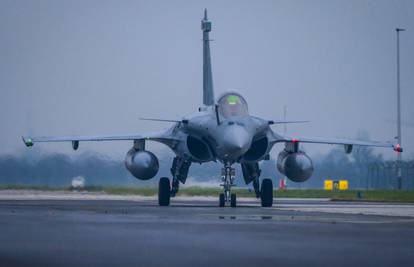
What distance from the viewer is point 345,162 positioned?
64000 mm

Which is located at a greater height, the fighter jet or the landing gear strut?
the fighter jet

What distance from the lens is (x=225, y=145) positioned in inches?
1232

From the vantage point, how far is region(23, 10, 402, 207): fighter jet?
104ft

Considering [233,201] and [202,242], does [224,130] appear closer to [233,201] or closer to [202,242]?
[233,201]

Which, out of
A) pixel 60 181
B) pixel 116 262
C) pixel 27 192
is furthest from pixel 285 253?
pixel 60 181

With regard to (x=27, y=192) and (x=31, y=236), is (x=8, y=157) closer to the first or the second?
(x=27, y=192)

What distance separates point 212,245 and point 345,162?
5084 centimetres

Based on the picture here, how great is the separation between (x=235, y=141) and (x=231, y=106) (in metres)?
1.53

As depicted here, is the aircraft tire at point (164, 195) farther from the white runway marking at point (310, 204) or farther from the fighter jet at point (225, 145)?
the white runway marking at point (310, 204)

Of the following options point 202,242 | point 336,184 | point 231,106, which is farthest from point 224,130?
point 336,184

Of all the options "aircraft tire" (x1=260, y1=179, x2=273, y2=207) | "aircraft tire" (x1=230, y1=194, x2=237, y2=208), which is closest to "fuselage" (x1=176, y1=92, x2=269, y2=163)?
"aircraft tire" (x1=260, y1=179, x2=273, y2=207)

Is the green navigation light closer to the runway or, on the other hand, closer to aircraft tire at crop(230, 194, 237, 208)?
aircraft tire at crop(230, 194, 237, 208)

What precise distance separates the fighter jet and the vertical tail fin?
4393mm

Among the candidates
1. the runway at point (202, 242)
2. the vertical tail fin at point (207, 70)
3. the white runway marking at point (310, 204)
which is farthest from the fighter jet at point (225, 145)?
the runway at point (202, 242)
